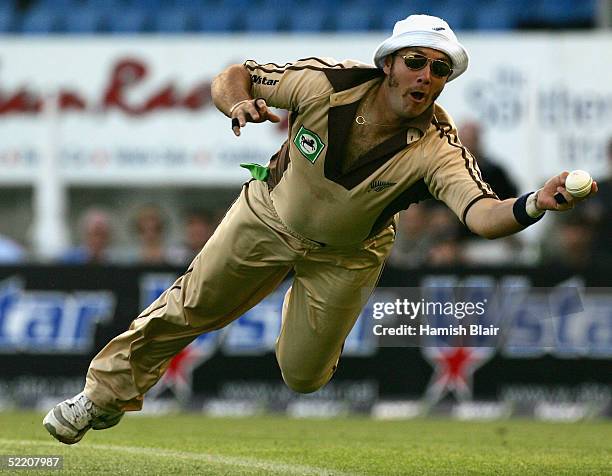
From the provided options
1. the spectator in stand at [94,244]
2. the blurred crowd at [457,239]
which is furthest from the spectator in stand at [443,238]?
the spectator in stand at [94,244]

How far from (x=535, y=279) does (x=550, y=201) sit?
254 inches

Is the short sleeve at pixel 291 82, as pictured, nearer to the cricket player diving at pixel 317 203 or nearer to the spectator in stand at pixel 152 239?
the cricket player diving at pixel 317 203

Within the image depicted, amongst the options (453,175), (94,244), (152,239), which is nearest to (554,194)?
(453,175)

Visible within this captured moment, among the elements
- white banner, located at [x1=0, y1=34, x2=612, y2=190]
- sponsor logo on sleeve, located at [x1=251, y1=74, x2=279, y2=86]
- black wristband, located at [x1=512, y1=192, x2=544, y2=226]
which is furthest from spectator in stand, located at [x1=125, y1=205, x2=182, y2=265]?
black wristband, located at [x1=512, y1=192, x2=544, y2=226]

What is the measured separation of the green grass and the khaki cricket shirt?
1.31m

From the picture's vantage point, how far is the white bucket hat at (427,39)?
646 centimetres

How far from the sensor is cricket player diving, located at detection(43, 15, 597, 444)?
650 centimetres

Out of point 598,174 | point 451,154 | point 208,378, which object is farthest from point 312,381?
point 598,174

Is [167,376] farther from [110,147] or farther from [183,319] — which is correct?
[183,319]

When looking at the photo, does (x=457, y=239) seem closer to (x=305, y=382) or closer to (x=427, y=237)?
(x=427, y=237)

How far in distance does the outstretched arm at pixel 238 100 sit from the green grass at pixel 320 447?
1.83m

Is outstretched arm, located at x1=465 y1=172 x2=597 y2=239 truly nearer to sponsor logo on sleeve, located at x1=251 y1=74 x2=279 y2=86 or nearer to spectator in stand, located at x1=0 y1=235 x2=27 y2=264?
sponsor logo on sleeve, located at x1=251 y1=74 x2=279 y2=86

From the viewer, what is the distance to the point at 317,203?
6.82m

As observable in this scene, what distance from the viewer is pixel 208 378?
11.9 m
